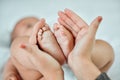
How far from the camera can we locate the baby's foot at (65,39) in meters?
0.69

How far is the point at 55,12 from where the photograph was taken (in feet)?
4.20

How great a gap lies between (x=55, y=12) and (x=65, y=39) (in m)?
0.60

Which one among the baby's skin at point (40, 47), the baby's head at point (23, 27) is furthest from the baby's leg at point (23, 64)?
the baby's head at point (23, 27)

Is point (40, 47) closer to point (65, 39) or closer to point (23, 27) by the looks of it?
point (65, 39)

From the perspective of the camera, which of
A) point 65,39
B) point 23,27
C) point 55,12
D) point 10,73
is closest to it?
point 65,39

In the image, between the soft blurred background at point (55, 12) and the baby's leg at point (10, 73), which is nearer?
the baby's leg at point (10, 73)

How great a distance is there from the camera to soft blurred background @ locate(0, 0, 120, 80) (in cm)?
112

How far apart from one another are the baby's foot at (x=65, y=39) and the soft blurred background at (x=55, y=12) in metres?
0.39

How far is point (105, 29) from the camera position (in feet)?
3.68

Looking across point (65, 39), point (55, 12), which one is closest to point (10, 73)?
point (65, 39)

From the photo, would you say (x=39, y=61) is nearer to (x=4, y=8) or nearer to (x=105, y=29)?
(x=105, y=29)

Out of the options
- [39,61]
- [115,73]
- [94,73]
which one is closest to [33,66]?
[39,61]

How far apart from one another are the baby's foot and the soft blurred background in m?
0.39

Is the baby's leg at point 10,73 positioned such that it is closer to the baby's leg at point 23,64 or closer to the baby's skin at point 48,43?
the baby's leg at point 23,64
